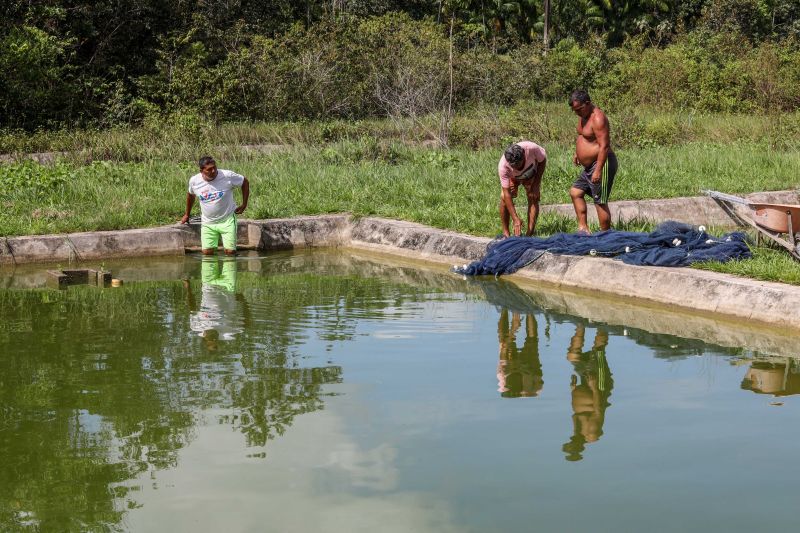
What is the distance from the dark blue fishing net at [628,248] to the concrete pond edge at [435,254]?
0.12 metres

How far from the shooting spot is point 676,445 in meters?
5.47

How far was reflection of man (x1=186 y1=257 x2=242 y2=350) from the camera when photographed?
836 cm

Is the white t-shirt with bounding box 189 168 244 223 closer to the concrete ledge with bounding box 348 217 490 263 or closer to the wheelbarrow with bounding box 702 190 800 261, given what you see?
the concrete ledge with bounding box 348 217 490 263

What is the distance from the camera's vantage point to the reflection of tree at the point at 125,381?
5030 millimetres

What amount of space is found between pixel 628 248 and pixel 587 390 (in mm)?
3642

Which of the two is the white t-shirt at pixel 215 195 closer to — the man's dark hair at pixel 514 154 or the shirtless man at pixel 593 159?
the man's dark hair at pixel 514 154

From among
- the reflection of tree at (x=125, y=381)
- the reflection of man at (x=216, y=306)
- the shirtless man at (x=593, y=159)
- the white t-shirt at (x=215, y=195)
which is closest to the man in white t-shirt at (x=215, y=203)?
the white t-shirt at (x=215, y=195)

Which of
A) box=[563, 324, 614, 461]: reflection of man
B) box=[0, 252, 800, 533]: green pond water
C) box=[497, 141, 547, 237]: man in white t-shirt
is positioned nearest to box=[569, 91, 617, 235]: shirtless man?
box=[497, 141, 547, 237]: man in white t-shirt

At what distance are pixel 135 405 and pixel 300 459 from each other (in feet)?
4.55

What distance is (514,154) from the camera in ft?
35.9

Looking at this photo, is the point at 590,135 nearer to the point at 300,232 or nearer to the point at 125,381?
the point at 300,232

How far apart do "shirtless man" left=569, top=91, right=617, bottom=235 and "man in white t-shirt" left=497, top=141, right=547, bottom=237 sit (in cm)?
41

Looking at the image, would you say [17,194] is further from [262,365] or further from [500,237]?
[262,365]

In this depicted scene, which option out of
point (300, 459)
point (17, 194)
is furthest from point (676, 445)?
point (17, 194)
